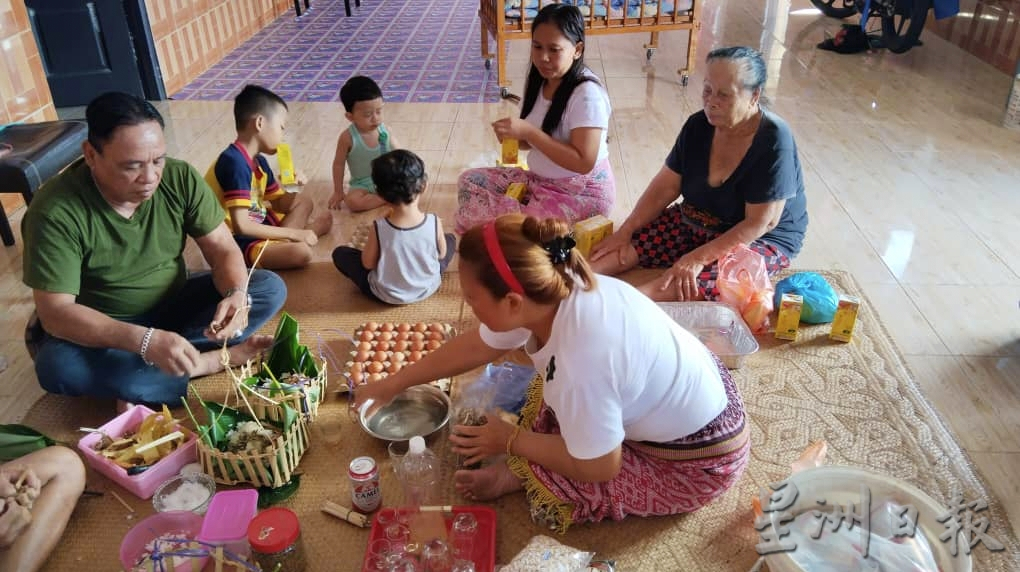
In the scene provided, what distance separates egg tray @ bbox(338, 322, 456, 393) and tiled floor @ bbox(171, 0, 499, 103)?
2.62m

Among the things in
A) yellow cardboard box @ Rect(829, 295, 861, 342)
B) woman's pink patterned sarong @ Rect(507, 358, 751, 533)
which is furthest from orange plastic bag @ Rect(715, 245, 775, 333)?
woman's pink patterned sarong @ Rect(507, 358, 751, 533)

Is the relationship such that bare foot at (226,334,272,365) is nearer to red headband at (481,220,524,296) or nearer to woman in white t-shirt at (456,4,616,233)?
woman in white t-shirt at (456,4,616,233)

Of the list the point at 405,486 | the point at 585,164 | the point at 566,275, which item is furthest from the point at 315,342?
the point at 566,275

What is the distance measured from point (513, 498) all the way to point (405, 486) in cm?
27

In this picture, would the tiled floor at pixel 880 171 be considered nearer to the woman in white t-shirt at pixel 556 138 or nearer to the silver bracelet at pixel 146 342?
the woman in white t-shirt at pixel 556 138

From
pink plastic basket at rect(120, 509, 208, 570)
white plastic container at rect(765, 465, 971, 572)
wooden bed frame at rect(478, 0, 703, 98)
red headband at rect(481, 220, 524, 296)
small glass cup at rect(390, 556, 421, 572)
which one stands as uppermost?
red headband at rect(481, 220, 524, 296)

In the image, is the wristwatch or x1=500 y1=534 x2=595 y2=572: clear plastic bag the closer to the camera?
x1=500 y1=534 x2=595 y2=572: clear plastic bag

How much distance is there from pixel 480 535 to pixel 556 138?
1.60 m

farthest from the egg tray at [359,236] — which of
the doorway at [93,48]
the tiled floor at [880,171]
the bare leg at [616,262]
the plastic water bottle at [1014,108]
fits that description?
the plastic water bottle at [1014,108]

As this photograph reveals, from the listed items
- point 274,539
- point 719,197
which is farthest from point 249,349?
point 719,197

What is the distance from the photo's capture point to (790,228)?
261 cm

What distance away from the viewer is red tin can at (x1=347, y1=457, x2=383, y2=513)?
1.71 metres

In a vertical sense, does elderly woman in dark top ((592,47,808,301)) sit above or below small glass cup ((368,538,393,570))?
above

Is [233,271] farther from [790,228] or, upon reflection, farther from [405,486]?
[790,228]
